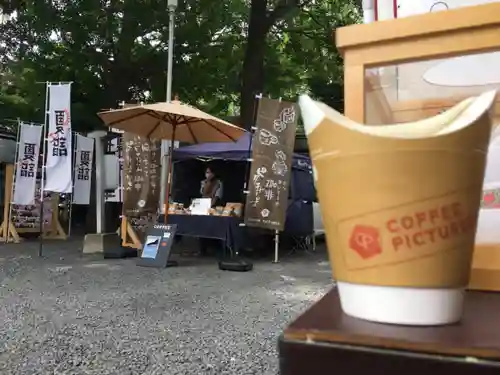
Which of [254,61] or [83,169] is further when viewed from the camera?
[254,61]

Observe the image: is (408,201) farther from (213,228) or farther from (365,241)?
(213,228)

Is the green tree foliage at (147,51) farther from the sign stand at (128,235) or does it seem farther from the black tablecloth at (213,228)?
the sign stand at (128,235)

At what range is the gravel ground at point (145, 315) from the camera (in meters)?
2.76

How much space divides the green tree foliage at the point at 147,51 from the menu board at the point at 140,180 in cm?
254

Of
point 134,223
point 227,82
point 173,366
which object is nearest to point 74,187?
point 134,223

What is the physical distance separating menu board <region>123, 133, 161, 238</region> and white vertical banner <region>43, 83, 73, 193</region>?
75 centimetres

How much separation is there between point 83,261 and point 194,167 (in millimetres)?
2719

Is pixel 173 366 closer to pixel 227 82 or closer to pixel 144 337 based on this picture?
pixel 144 337

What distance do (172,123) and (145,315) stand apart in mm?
3052

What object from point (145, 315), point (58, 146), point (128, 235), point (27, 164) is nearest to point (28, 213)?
point (27, 164)

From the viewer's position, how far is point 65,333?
10.8 feet

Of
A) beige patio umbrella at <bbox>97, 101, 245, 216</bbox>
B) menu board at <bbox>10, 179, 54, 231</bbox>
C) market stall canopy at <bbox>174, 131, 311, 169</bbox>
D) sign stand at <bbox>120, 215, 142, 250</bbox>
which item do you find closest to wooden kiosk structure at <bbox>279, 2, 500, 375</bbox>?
beige patio umbrella at <bbox>97, 101, 245, 216</bbox>

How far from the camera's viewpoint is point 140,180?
7.17m

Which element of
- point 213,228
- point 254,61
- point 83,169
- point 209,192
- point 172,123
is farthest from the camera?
point 254,61
